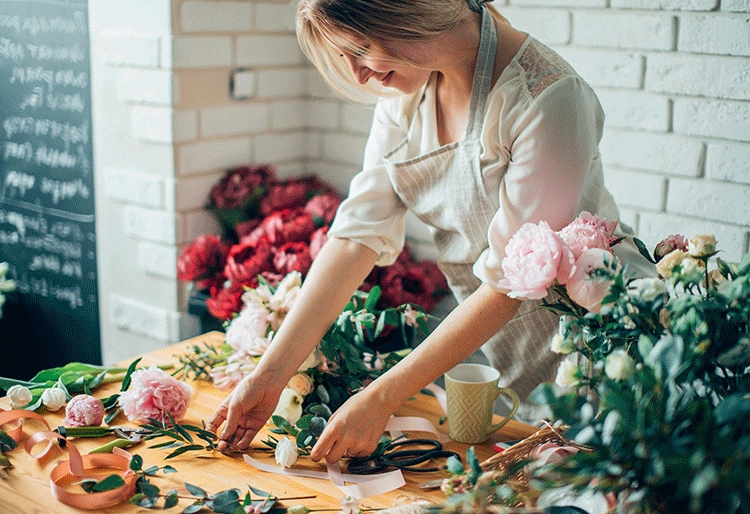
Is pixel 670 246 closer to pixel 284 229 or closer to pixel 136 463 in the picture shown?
pixel 136 463

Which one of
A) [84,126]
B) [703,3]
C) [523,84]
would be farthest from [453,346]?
[84,126]

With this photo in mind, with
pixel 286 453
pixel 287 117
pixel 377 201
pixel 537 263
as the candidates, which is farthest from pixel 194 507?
pixel 287 117

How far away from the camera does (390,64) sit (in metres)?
1.21

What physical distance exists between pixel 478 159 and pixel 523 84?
14 centimetres

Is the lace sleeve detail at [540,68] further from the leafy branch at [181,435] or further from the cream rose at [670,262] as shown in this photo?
the leafy branch at [181,435]

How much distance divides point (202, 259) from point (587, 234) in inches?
52.9

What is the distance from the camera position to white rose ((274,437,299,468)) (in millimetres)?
1121

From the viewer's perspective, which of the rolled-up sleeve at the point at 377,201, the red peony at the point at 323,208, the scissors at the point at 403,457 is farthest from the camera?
the red peony at the point at 323,208

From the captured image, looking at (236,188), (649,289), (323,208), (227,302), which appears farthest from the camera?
(236,188)

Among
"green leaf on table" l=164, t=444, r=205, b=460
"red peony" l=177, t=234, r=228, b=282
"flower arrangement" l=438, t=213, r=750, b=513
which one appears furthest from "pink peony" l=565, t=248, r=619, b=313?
"red peony" l=177, t=234, r=228, b=282

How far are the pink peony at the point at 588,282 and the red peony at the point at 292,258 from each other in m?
1.10

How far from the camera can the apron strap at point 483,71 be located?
4.19ft

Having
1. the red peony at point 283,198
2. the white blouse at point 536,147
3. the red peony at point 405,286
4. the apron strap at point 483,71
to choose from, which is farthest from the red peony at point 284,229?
the apron strap at point 483,71

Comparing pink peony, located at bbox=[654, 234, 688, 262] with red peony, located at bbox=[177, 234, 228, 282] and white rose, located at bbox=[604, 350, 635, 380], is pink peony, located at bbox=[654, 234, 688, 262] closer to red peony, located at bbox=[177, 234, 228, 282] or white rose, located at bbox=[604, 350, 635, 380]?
white rose, located at bbox=[604, 350, 635, 380]
